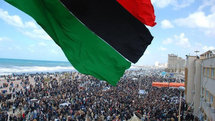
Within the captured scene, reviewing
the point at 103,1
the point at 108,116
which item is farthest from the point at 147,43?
the point at 108,116

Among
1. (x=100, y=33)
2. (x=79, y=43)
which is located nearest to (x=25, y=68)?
(x=79, y=43)

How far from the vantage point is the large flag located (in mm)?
3438

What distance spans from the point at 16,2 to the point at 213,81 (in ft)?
45.4

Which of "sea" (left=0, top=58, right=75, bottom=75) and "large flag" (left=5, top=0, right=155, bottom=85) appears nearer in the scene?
"large flag" (left=5, top=0, right=155, bottom=85)

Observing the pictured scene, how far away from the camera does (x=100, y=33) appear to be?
12.3 feet

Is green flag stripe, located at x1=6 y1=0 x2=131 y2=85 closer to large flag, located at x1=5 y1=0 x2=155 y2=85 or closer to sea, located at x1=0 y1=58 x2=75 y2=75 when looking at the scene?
large flag, located at x1=5 y1=0 x2=155 y2=85

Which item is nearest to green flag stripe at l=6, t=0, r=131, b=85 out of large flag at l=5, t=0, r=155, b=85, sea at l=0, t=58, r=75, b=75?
large flag at l=5, t=0, r=155, b=85

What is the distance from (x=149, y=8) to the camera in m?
3.60

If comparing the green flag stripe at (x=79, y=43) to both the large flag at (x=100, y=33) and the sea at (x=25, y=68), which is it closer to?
the large flag at (x=100, y=33)

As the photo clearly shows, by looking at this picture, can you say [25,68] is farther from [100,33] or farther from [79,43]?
[100,33]

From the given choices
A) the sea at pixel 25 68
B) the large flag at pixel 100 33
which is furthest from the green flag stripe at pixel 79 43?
the sea at pixel 25 68

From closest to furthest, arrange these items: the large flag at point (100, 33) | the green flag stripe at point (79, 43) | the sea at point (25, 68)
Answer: the green flag stripe at point (79, 43), the large flag at point (100, 33), the sea at point (25, 68)

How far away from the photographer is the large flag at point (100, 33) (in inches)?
135

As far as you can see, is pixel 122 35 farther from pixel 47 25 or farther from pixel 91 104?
pixel 91 104
